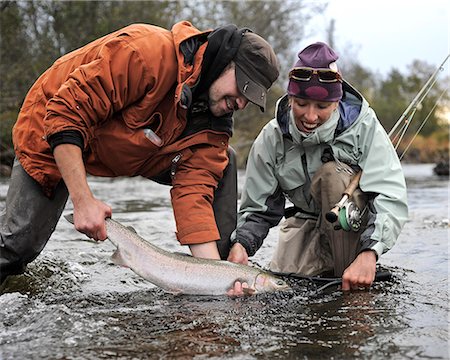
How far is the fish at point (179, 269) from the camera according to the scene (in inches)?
143

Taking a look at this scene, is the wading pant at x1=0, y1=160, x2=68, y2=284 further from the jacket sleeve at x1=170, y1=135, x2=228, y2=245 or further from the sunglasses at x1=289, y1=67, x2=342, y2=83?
the sunglasses at x1=289, y1=67, x2=342, y2=83

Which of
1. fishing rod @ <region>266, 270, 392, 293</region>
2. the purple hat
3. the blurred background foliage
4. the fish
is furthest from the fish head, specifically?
the blurred background foliage

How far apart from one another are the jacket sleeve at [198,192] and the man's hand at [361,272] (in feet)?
2.75

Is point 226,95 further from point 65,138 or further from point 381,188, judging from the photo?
point 381,188

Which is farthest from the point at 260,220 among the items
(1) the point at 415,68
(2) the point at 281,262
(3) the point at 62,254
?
(1) the point at 415,68

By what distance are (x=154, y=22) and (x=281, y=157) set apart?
22.3 metres

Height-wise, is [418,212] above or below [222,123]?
below

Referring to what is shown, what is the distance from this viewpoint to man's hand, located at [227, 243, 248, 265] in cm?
406

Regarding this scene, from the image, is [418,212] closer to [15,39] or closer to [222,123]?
[222,123]

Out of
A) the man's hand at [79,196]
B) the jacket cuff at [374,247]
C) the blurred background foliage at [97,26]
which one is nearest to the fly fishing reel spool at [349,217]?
the jacket cuff at [374,247]

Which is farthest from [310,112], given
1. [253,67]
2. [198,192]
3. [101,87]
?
[101,87]

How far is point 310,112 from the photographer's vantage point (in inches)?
159

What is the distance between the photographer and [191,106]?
391cm

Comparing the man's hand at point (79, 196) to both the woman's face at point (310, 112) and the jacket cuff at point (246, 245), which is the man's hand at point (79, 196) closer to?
the jacket cuff at point (246, 245)
